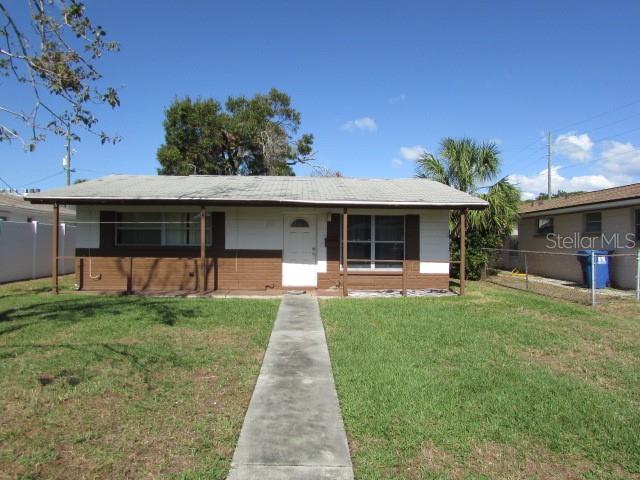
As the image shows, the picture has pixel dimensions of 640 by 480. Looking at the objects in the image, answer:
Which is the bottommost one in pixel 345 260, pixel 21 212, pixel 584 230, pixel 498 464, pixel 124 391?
pixel 498 464

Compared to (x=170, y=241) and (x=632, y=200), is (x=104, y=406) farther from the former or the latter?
(x=632, y=200)

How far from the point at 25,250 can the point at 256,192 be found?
919cm

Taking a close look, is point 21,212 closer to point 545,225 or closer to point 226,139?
point 226,139

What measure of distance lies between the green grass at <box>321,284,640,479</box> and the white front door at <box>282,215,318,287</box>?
14.8 feet

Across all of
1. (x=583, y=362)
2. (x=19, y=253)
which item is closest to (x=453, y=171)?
(x=583, y=362)

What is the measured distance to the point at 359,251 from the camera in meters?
13.9

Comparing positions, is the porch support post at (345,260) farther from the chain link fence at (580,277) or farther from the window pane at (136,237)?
the window pane at (136,237)

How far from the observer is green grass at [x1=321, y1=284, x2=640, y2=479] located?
12.1 feet

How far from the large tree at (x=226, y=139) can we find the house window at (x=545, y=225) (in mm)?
18045

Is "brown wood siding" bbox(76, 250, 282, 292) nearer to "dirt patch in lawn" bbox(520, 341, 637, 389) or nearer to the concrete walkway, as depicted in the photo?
the concrete walkway

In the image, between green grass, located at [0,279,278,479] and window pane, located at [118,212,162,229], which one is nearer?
green grass, located at [0,279,278,479]

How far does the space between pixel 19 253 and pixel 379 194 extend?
12489 mm

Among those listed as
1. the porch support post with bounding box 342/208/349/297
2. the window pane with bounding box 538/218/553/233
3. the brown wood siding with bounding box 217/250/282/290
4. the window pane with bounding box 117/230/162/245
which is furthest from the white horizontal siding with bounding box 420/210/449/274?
the window pane with bounding box 117/230/162/245

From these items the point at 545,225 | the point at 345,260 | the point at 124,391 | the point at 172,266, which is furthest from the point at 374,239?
the point at 124,391
